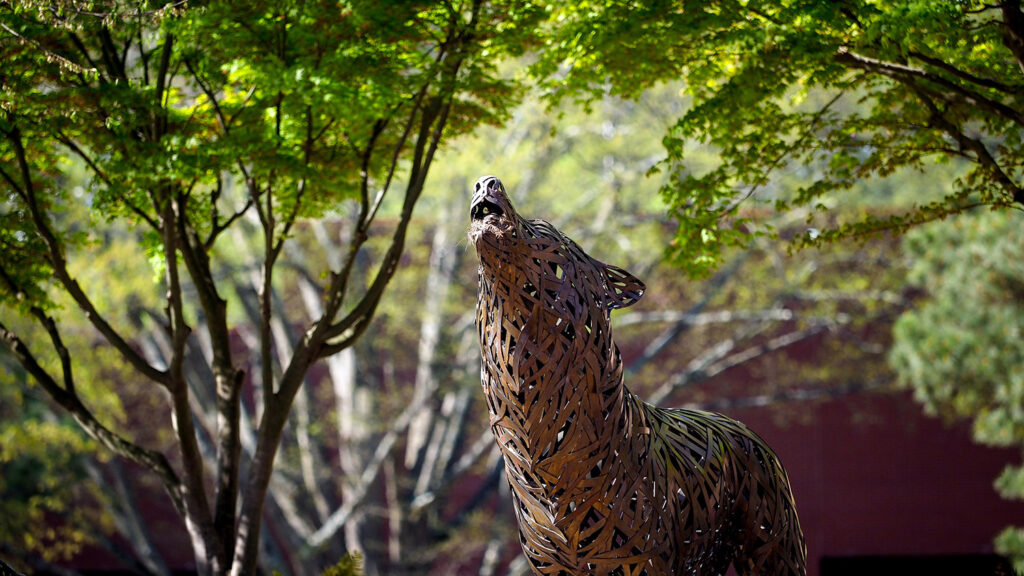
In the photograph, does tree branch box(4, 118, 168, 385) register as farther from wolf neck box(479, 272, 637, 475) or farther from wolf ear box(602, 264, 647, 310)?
wolf ear box(602, 264, 647, 310)

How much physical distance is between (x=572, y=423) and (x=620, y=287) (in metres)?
0.58

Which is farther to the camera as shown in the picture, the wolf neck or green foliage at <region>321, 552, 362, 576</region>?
green foliage at <region>321, 552, 362, 576</region>

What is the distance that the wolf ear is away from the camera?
3654mm

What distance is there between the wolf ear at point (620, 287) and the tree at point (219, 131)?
4.71 feet

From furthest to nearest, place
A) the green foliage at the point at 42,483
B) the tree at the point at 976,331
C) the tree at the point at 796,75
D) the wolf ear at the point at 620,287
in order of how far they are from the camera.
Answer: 1. the green foliage at the point at 42,483
2. the tree at the point at 976,331
3. the tree at the point at 796,75
4. the wolf ear at the point at 620,287

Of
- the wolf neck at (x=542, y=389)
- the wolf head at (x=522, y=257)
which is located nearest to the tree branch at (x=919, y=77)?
the wolf head at (x=522, y=257)

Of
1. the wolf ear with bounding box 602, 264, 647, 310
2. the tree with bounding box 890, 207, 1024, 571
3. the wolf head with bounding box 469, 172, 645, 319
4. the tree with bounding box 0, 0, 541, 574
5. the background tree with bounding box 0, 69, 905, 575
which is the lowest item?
the tree with bounding box 890, 207, 1024, 571

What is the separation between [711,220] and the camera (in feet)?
16.5

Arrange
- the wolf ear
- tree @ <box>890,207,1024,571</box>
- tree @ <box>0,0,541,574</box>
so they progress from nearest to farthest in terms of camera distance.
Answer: the wolf ear → tree @ <box>0,0,541,574</box> → tree @ <box>890,207,1024,571</box>

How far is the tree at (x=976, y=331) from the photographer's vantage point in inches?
350

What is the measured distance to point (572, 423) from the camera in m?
3.40

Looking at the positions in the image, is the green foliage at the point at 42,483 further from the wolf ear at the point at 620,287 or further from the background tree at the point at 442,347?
the wolf ear at the point at 620,287

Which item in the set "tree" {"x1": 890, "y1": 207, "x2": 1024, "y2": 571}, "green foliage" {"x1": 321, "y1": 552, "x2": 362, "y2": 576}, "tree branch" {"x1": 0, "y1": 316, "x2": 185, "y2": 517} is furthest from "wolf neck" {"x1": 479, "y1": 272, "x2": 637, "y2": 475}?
"tree" {"x1": 890, "y1": 207, "x2": 1024, "y2": 571}

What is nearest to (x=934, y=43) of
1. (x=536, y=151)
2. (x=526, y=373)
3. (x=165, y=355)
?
(x=526, y=373)
